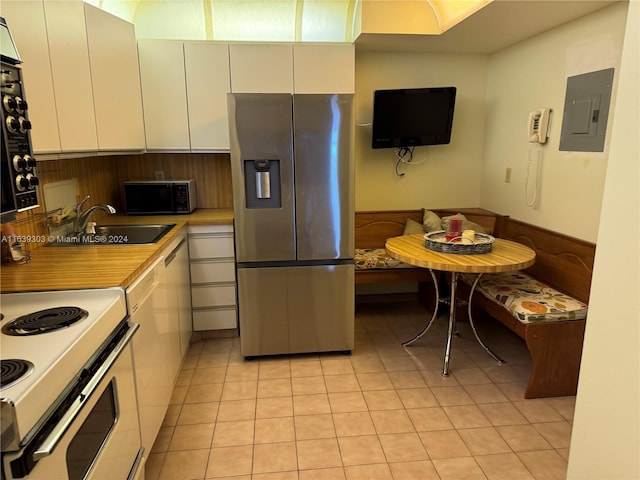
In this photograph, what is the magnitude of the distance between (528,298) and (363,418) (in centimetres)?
122

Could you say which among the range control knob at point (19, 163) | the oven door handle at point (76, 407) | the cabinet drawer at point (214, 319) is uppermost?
the range control knob at point (19, 163)

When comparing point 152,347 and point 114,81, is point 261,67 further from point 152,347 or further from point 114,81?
point 152,347

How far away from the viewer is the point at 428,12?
3.03 m

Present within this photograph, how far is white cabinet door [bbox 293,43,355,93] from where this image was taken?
3104mm

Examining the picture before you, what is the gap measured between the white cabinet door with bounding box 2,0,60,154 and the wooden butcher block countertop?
19.6 inches

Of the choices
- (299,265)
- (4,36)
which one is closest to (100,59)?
(4,36)

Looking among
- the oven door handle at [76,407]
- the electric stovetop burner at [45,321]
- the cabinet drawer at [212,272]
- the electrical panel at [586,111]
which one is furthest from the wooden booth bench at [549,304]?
the electric stovetop burner at [45,321]

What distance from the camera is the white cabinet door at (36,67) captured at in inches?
64.8

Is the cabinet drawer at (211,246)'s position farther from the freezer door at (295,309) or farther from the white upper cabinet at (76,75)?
the white upper cabinet at (76,75)

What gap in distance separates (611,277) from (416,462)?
1.39 m

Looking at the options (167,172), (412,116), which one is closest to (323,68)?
(412,116)

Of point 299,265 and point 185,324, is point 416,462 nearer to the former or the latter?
point 299,265

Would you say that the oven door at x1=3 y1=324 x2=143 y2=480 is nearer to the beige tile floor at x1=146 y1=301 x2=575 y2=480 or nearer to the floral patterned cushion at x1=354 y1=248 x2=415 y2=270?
the beige tile floor at x1=146 y1=301 x2=575 y2=480

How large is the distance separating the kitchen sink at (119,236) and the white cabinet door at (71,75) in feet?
1.76
